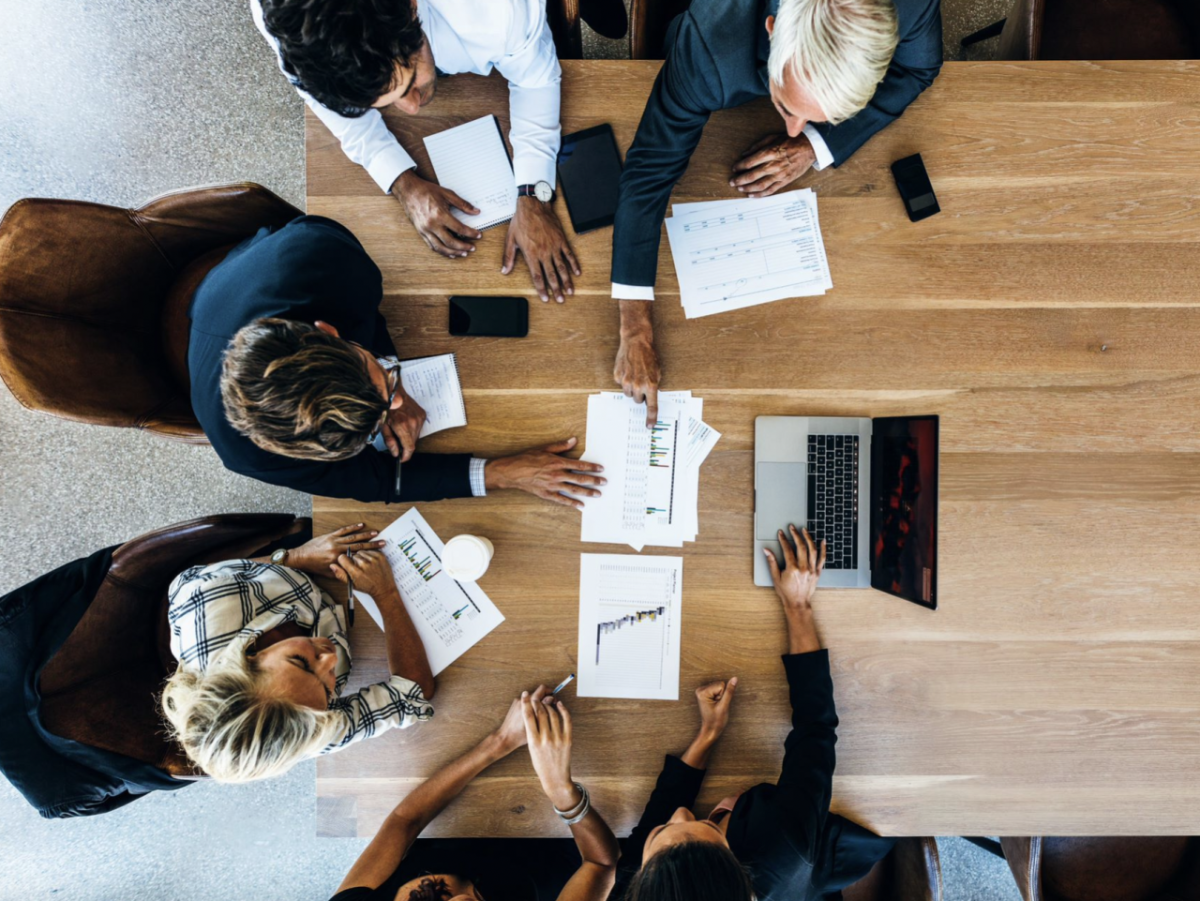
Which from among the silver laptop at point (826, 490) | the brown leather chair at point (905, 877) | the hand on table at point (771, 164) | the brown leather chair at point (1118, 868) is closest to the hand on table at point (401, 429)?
the silver laptop at point (826, 490)

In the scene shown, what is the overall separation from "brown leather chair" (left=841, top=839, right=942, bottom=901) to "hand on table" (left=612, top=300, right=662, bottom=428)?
114 cm

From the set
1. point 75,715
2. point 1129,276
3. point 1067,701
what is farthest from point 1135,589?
point 75,715

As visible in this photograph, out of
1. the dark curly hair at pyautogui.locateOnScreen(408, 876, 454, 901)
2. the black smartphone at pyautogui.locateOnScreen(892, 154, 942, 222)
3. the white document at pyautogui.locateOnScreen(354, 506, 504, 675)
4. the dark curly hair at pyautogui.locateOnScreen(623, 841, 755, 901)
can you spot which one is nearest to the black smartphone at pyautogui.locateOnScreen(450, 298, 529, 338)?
the white document at pyautogui.locateOnScreen(354, 506, 504, 675)

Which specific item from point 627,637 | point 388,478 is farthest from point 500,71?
point 627,637

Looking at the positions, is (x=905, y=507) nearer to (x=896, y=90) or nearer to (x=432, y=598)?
(x=896, y=90)

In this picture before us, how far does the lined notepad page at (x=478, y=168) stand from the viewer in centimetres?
147

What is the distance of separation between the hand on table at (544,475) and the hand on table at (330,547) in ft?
0.96

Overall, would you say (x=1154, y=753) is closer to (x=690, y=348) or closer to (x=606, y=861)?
(x=606, y=861)

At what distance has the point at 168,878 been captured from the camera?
2150 millimetres

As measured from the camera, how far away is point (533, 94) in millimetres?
1396

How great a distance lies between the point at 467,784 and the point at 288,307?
3.31 ft

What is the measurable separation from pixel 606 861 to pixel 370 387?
1086 mm

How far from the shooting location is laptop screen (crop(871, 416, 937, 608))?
126 centimetres

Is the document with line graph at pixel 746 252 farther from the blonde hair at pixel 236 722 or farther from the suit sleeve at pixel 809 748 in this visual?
the blonde hair at pixel 236 722
